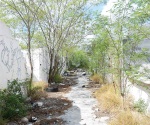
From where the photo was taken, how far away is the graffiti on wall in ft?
25.3

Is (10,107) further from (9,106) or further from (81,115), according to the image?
(81,115)

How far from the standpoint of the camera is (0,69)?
727 cm

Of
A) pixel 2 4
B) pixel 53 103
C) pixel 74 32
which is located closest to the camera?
pixel 53 103

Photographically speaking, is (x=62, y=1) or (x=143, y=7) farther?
(x=62, y=1)

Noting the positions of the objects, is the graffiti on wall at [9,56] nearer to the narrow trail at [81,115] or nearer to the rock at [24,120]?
the rock at [24,120]

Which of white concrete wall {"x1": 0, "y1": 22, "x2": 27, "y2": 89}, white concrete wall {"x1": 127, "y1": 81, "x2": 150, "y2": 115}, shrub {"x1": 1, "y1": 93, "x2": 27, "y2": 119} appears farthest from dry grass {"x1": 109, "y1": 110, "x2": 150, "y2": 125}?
white concrete wall {"x1": 0, "y1": 22, "x2": 27, "y2": 89}

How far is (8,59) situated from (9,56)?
0.20 m

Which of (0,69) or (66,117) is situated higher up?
(0,69)

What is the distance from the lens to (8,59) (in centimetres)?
823

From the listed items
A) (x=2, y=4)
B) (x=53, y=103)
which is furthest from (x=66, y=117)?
(x=2, y=4)

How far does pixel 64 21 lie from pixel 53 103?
23.2ft

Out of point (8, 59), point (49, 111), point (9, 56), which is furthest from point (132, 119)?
point (9, 56)

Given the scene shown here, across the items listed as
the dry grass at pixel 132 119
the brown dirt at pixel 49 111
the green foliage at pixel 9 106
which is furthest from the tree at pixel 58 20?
the dry grass at pixel 132 119

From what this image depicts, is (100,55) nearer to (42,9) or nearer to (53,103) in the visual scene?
(42,9)
